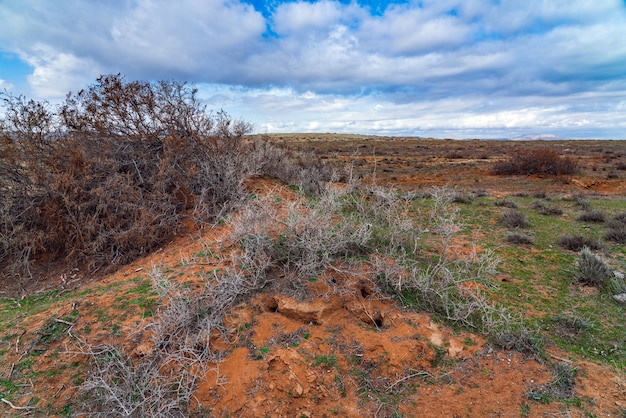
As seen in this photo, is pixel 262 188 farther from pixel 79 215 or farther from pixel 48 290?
pixel 48 290

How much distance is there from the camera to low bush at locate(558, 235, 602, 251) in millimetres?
6082

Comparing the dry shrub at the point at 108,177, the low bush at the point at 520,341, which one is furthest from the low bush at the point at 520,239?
the dry shrub at the point at 108,177

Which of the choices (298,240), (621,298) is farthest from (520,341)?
(298,240)

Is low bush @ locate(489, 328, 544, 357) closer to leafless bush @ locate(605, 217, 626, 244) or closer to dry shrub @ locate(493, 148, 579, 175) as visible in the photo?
leafless bush @ locate(605, 217, 626, 244)

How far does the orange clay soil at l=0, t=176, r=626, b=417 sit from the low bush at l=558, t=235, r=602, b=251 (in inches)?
135

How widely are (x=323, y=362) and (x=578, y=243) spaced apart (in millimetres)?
5344

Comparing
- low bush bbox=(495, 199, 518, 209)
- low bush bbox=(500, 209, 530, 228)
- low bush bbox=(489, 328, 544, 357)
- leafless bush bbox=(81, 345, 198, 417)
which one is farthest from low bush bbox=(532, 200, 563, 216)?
leafless bush bbox=(81, 345, 198, 417)

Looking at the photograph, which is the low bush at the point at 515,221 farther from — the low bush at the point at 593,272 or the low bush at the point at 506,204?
the low bush at the point at 593,272

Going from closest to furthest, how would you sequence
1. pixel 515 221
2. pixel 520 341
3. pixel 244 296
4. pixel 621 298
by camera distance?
pixel 520 341 → pixel 244 296 → pixel 621 298 → pixel 515 221

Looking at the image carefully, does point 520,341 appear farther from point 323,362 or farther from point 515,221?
point 515,221

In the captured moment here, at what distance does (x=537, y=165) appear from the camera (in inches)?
669

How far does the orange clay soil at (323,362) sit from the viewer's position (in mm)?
3080

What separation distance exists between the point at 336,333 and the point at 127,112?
567cm

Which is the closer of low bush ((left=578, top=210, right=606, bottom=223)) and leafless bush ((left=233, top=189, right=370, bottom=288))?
leafless bush ((left=233, top=189, right=370, bottom=288))
